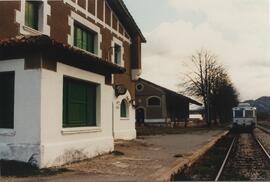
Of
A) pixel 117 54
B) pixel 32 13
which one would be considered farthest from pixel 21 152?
pixel 117 54

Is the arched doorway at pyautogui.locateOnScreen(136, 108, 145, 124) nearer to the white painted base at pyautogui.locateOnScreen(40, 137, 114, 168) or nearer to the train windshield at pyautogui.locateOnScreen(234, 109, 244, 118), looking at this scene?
the train windshield at pyautogui.locateOnScreen(234, 109, 244, 118)

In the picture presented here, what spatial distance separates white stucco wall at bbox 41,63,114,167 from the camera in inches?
465

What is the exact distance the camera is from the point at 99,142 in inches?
607

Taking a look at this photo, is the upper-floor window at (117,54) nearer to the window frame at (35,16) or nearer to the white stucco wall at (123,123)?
the white stucco wall at (123,123)

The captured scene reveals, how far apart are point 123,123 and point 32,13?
10815mm

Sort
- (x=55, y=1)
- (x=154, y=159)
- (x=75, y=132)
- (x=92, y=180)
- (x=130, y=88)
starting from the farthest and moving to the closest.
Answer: (x=130, y=88) < (x=55, y=1) < (x=154, y=159) < (x=75, y=132) < (x=92, y=180)

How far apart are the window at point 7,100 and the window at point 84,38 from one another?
646cm

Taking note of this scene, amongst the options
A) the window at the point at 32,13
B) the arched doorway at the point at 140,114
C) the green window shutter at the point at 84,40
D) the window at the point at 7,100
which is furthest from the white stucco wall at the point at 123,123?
the arched doorway at the point at 140,114

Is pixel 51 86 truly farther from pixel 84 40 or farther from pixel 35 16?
pixel 84 40

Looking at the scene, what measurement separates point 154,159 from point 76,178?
4922mm

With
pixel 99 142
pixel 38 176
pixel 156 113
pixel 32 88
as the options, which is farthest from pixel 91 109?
pixel 156 113

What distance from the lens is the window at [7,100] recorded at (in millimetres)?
12250

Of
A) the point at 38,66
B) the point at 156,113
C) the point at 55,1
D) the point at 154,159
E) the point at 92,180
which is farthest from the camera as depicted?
the point at 156,113

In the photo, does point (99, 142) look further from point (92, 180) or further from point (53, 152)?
point (92, 180)
